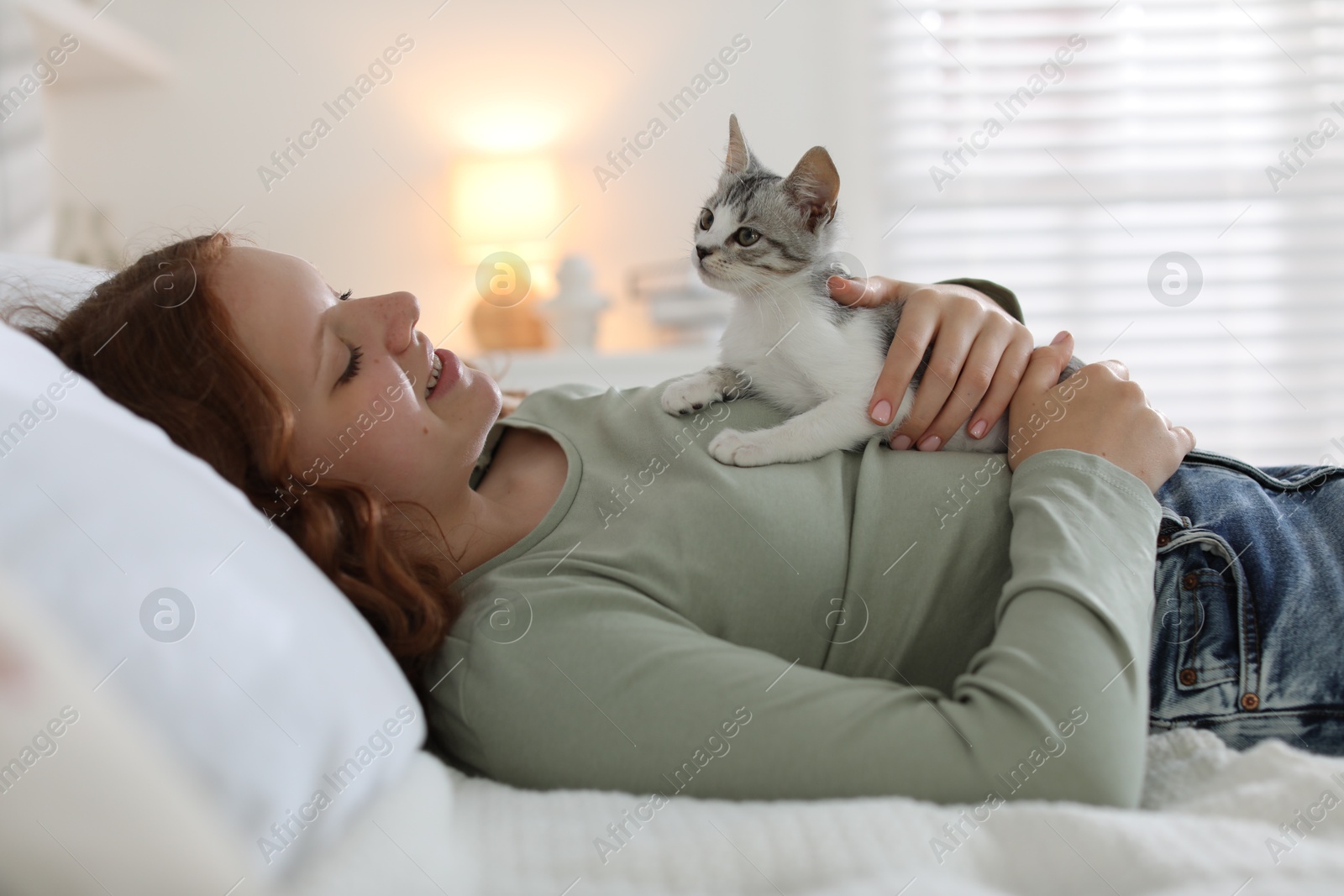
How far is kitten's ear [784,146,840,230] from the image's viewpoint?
1.13m

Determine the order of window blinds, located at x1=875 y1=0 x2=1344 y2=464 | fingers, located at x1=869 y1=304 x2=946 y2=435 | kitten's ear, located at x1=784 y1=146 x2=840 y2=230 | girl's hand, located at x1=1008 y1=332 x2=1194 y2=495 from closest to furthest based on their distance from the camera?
girl's hand, located at x1=1008 y1=332 x2=1194 y2=495 → fingers, located at x1=869 y1=304 x2=946 y2=435 → kitten's ear, located at x1=784 y1=146 x2=840 y2=230 → window blinds, located at x1=875 y1=0 x2=1344 y2=464

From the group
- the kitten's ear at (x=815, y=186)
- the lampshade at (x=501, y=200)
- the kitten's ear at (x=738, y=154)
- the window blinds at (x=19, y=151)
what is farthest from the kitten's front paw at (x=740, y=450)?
the lampshade at (x=501, y=200)

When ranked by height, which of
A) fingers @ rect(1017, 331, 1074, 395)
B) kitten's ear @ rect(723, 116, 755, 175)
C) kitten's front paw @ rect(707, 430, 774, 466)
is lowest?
fingers @ rect(1017, 331, 1074, 395)

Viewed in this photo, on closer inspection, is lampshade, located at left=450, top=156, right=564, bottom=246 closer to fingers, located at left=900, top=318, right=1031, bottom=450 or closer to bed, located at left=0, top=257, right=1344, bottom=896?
fingers, located at left=900, top=318, right=1031, bottom=450

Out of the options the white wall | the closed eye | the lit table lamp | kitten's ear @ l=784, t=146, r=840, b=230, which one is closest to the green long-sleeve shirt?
the closed eye

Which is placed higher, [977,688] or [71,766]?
[71,766]

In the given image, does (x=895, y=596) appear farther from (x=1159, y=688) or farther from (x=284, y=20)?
(x=284, y=20)

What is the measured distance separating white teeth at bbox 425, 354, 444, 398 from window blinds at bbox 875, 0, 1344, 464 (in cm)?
238

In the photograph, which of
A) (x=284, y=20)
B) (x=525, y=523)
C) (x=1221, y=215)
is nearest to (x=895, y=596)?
(x=525, y=523)

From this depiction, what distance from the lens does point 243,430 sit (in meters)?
0.83

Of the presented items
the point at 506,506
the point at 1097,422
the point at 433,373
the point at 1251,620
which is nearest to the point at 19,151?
the point at 433,373

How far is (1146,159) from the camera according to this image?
3.03 metres

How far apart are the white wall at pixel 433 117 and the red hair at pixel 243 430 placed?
7.42 feet

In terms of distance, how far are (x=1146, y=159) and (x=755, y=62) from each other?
1.37m
